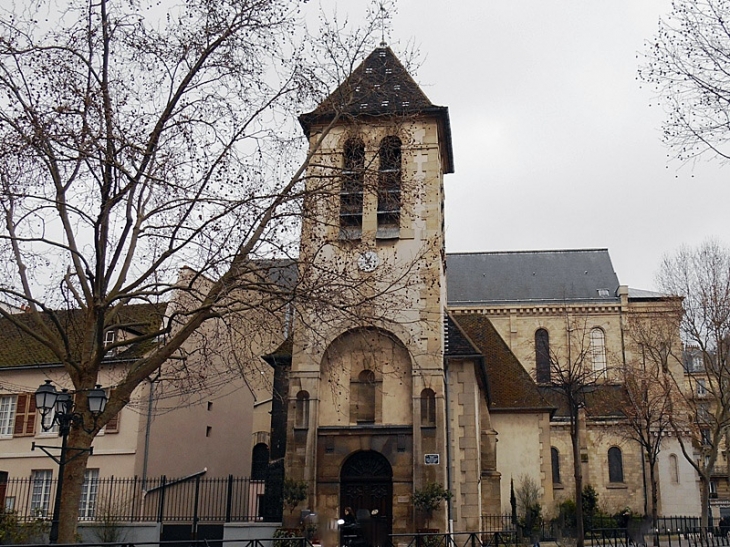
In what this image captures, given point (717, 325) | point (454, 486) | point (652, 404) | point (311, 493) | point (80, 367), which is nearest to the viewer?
point (80, 367)

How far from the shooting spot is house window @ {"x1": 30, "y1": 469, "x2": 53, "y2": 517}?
2564 cm

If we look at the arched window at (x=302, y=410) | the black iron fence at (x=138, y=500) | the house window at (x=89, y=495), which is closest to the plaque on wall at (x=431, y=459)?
the arched window at (x=302, y=410)

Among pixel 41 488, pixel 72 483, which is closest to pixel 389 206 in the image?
pixel 72 483

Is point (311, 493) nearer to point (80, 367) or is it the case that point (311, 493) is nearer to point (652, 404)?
point (80, 367)

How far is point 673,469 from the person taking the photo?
51.4m

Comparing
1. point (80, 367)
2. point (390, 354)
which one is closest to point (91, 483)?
point (390, 354)

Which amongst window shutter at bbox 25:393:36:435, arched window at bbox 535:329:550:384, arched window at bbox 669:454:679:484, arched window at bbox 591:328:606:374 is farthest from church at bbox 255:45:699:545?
arched window at bbox 669:454:679:484

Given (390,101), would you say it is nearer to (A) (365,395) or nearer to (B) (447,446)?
(A) (365,395)

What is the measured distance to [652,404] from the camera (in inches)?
1447

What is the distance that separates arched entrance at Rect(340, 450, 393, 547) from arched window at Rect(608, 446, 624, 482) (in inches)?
1269

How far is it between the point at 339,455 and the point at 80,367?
935 cm

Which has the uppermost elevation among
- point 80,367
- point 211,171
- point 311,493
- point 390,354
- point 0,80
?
point 0,80

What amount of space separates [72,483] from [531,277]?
47.2 meters

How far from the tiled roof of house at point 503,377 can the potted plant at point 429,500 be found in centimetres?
1163
